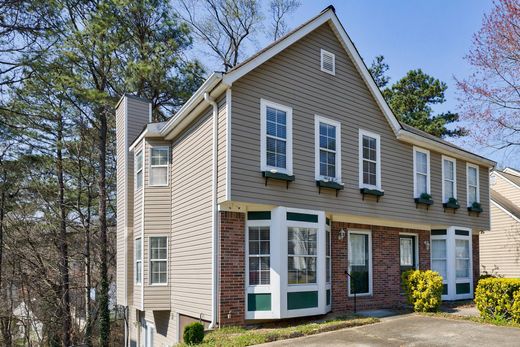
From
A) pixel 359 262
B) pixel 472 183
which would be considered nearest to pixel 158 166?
pixel 359 262

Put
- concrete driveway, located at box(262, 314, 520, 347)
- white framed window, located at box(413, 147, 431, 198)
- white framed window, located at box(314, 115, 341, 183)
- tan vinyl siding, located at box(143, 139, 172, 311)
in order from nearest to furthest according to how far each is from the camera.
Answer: concrete driveway, located at box(262, 314, 520, 347)
white framed window, located at box(314, 115, 341, 183)
tan vinyl siding, located at box(143, 139, 172, 311)
white framed window, located at box(413, 147, 431, 198)

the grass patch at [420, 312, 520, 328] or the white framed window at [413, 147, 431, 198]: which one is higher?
the white framed window at [413, 147, 431, 198]

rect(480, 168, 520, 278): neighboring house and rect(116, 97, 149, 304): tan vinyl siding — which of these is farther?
rect(480, 168, 520, 278): neighboring house

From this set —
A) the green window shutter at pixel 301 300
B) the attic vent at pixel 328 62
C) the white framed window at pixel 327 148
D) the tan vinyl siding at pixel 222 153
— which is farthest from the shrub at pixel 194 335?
the attic vent at pixel 328 62

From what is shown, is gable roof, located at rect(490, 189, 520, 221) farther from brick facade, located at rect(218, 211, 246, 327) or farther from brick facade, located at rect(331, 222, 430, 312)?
brick facade, located at rect(218, 211, 246, 327)

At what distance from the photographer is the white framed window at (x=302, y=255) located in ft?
36.2

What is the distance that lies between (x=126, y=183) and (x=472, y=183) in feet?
42.5

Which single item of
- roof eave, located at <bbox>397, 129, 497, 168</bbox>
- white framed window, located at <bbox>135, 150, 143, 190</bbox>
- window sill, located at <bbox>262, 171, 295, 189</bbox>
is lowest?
window sill, located at <bbox>262, 171, 295, 189</bbox>

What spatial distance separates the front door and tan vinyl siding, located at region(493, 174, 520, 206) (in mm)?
12050

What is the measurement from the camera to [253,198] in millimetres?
10516

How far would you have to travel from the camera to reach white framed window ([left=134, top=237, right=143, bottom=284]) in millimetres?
13545

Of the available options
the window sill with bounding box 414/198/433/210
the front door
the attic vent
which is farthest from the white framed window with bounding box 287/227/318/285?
the front door

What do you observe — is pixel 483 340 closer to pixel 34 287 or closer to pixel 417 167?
pixel 417 167

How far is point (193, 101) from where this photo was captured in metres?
11.4
